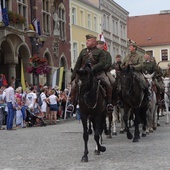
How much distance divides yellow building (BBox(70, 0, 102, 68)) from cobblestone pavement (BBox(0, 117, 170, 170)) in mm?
30671

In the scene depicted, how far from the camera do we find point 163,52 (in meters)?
80.9

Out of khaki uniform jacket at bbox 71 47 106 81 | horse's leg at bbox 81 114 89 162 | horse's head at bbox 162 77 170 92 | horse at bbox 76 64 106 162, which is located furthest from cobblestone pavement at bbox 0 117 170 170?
horse's head at bbox 162 77 170 92

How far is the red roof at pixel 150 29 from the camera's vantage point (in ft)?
268

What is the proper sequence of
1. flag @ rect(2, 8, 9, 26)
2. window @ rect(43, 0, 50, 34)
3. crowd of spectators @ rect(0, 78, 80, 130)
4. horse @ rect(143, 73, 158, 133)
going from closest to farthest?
horse @ rect(143, 73, 158, 133), crowd of spectators @ rect(0, 78, 80, 130), flag @ rect(2, 8, 9, 26), window @ rect(43, 0, 50, 34)

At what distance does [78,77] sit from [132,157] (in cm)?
203

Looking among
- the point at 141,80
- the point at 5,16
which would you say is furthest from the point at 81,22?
the point at 141,80

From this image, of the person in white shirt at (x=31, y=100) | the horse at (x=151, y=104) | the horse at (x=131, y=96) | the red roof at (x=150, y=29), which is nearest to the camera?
the horse at (x=131, y=96)

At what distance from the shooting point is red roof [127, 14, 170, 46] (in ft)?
268

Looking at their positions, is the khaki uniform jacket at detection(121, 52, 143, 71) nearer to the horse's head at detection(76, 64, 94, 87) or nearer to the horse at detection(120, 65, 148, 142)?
the horse at detection(120, 65, 148, 142)

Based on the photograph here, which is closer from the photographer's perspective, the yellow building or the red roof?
the yellow building

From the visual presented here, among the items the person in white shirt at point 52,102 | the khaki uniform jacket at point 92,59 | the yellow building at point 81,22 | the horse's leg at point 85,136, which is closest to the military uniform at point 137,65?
the khaki uniform jacket at point 92,59

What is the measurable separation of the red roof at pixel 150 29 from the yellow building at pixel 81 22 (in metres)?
31.4

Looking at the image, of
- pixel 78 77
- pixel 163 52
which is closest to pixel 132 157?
pixel 78 77

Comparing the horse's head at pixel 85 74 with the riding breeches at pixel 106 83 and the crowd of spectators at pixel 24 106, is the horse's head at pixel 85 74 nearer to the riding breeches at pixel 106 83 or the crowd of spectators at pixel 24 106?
the riding breeches at pixel 106 83
